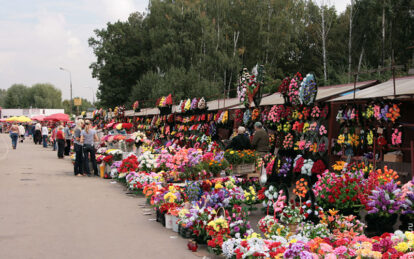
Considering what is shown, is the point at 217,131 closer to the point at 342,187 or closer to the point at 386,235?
the point at 342,187

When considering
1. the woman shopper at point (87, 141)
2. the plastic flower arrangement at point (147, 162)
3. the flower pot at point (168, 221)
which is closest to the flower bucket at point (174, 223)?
the flower pot at point (168, 221)

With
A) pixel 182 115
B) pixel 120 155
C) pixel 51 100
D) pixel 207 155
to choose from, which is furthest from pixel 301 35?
pixel 51 100

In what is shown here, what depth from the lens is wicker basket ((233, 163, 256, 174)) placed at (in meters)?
9.87

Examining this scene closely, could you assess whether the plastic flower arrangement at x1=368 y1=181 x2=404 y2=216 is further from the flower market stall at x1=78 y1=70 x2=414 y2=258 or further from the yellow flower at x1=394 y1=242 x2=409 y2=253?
the yellow flower at x1=394 y1=242 x2=409 y2=253

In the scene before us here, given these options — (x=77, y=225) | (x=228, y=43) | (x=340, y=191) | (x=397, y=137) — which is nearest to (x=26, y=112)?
(x=228, y=43)

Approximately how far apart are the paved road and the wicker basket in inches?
94.2

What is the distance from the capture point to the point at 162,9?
144ft

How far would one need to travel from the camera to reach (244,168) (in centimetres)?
998

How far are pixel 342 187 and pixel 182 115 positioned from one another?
1447 cm

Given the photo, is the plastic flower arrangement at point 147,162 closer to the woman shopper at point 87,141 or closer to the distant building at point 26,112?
the woman shopper at point 87,141

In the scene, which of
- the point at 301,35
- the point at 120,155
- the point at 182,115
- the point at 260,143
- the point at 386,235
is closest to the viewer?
the point at 386,235

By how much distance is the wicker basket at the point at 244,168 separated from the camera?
32.4 feet

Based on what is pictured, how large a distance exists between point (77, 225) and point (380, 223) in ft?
15.9

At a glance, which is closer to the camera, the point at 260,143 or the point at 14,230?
the point at 14,230
